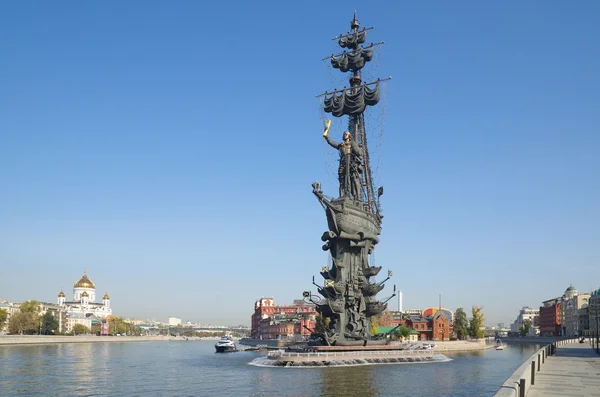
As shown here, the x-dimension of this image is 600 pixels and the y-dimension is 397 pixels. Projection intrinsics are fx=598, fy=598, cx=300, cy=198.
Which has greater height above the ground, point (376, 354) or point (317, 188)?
point (317, 188)

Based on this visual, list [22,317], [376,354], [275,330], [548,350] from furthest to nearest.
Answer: [275,330], [22,317], [376,354], [548,350]

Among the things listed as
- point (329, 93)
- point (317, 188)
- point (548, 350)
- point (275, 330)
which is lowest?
point (275, 330)

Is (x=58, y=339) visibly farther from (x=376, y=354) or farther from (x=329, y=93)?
(x=376, y=354)

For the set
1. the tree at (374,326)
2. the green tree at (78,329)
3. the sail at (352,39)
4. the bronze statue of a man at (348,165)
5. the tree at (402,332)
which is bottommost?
the green tree at (78,329)

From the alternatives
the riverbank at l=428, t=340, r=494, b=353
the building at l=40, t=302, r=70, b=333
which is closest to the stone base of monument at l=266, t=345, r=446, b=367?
the riverbank at l=428, t=340, r=494, b=353

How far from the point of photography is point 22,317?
128625 millimetres

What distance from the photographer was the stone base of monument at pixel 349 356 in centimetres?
5434

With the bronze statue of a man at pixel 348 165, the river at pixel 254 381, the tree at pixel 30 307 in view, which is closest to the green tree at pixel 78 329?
the tree at pixel 30 307

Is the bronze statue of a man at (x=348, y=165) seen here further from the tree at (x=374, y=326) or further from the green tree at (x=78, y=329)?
the green tree at (x=78, y=329)

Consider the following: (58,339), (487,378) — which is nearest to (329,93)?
(487,378)

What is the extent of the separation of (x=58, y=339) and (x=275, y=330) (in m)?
53.0

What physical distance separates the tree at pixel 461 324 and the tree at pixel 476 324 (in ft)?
5.55

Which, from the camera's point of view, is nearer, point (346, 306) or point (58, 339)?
point (346, 306)

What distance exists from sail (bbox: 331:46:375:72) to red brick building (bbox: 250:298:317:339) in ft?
187
